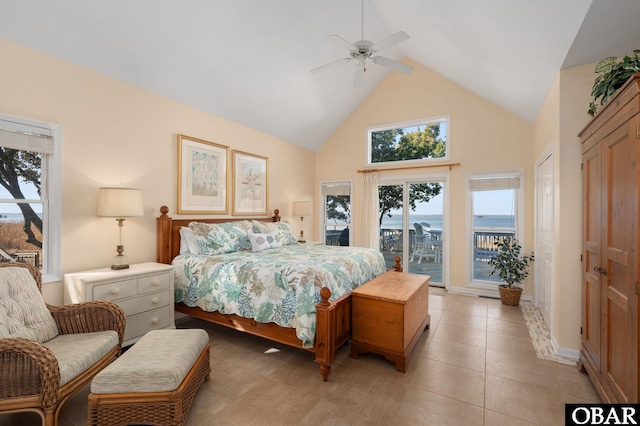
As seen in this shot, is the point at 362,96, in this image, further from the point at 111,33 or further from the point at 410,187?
the point at 111,33

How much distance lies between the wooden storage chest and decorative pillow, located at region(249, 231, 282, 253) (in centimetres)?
160

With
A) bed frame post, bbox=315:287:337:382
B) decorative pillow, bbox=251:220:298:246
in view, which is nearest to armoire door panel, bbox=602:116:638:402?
bed frame post, bbox=315:287:337:382

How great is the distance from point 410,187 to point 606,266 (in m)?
3.77

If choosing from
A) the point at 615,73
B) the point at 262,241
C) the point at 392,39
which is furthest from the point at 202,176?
the point at 615,73

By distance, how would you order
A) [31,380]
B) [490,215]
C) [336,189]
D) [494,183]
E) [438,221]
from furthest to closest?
[336,189]
[438,221]
[490,215]
[494,183]
[31,380]

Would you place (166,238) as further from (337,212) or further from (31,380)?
(337,212)

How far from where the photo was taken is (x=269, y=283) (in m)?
2.71

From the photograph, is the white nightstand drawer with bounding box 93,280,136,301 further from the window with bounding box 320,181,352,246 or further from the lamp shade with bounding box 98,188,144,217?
the window with bounding box 320,181,352,246

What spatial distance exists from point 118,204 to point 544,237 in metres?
4.82

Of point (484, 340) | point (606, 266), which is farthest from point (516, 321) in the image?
point (606, 266)

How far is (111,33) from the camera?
9.30 ft

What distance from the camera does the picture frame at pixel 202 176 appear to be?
3.93m

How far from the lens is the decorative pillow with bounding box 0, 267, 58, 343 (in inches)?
76.1

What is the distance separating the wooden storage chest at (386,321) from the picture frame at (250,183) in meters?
2.65
